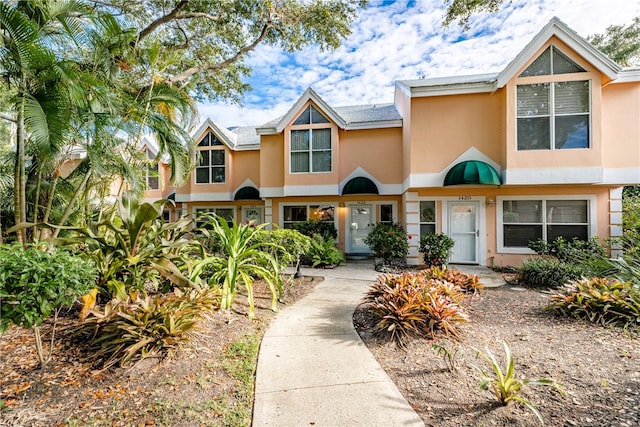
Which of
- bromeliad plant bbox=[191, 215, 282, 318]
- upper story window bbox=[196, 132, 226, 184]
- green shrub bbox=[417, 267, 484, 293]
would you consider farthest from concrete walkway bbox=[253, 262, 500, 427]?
upper story window bbox=[196, 132, 226, 184]

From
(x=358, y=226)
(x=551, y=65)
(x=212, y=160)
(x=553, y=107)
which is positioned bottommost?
(x=358, y=226)

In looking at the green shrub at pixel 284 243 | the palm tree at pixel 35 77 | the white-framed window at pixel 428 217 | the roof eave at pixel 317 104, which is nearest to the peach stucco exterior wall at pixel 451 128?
the white-framed window at pixel 428 217

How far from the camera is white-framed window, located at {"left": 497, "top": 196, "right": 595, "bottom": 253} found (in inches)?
349

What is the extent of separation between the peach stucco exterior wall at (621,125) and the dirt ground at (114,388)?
1195 cm

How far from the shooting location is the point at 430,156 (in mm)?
9203

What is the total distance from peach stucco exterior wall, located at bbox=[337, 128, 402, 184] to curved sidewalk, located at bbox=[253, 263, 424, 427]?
308 inches

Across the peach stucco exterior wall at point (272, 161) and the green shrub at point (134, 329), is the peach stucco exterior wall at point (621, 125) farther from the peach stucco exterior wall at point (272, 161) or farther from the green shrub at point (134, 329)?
the green shrub at point (134, 329)

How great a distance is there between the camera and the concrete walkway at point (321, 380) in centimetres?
237

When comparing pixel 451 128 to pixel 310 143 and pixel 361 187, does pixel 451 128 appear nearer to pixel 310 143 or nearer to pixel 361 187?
pixel 361 187

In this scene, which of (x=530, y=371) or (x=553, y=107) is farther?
(x=553, y=107)

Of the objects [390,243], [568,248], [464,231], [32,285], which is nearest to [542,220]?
[568,248]

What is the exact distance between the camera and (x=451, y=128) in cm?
912

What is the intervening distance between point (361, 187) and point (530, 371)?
8.69m

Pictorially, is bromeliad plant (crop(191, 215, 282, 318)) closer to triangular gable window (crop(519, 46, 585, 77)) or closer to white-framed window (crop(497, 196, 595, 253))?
white-framed window (crop(497, 196, 595, 253))
